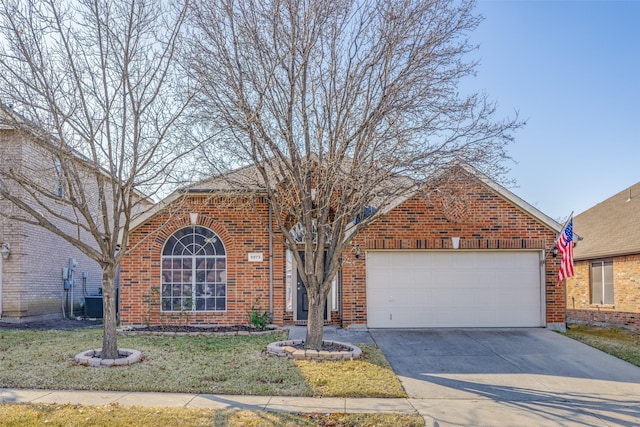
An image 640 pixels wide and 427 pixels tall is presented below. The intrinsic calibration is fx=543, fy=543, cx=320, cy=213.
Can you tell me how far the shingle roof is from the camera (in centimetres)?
1546

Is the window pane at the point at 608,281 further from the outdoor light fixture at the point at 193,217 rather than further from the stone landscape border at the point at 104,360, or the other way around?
the stone landscape border at the point at 104,360

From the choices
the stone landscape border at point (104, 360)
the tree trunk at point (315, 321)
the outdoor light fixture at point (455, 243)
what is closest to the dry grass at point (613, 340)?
the outdoor light fixture at point (455, 243)

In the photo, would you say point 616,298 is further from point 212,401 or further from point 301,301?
point 212,401

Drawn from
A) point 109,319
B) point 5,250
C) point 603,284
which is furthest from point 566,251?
point 5,250

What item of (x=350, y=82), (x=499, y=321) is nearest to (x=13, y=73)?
(x=350, y=82)

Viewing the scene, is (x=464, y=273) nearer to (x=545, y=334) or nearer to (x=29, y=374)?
(x=545, y=334)

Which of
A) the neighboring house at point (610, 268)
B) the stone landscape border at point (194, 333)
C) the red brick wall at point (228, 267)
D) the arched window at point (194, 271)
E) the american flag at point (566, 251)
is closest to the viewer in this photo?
the american flag at point (566, 251)

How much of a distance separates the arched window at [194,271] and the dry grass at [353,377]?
16.0 ft

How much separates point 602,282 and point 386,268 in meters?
7.49

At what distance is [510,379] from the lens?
884 cm

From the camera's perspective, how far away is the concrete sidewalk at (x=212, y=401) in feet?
22.9

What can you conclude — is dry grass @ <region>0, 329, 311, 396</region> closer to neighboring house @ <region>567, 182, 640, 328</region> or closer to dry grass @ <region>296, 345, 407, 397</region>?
dry grass @ <region>296, 345, 407, 397</region>

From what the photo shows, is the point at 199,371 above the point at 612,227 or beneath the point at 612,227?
beneath

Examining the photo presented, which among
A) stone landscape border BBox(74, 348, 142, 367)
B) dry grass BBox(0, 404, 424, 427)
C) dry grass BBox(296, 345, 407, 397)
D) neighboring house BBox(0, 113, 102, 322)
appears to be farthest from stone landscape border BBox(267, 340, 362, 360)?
neighboring house BBox(0, 113, 102, 322)
